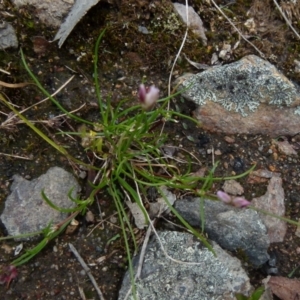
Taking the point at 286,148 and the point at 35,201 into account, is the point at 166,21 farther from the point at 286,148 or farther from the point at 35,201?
the point at 35,201

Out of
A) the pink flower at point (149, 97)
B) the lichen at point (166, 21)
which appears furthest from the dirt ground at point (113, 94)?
the pink flower at point (149, 97)

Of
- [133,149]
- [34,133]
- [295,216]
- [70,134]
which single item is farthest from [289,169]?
[34,133]

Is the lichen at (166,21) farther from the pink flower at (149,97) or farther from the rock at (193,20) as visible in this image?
the pink flower at (149,97)

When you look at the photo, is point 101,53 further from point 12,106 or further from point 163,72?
point 12,106

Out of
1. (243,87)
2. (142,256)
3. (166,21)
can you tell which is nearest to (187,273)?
(142,256)

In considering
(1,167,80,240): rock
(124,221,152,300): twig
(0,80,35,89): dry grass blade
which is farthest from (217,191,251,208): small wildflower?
(0,80,35,89): dry grass blade

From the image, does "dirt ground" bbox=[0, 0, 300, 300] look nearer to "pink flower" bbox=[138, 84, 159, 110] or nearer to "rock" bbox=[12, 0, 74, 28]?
"rock" bbox=[12, 0, 74, 28]

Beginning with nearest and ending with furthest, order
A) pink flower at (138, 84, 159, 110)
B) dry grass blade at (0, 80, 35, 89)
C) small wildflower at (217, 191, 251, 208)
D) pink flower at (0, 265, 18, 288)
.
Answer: pink flower at (138, 84, 159, 110), small wildflower at (217, 191, 251, 208), pink flower at (0, 265, 18, 288), dry grass blade at (0, 80, 35, 89)
